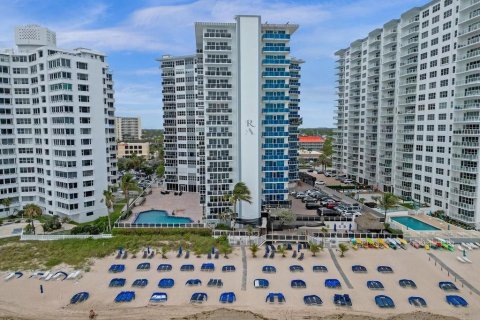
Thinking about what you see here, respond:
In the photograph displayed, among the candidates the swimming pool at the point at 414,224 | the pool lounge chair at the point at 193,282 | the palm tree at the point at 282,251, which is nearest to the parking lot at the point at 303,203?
the swimming pool at the point at 414,224

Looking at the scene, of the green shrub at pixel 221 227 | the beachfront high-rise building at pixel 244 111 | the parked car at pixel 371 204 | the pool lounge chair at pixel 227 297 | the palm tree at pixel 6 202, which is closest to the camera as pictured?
the pool lounge chair at pixel 227 297

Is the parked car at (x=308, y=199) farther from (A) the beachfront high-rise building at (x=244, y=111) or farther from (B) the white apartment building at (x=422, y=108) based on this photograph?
(B) the white apartment building at (x=422, y=108)

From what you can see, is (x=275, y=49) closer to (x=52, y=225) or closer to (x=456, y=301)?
(x=456, y=301)

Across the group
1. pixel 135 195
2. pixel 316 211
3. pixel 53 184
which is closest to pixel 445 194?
pixel 316 211

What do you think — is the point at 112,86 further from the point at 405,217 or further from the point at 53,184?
the point at 405,217

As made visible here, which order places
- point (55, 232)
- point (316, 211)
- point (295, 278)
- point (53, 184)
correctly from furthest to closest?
point (316, 211), point (53, 184), point (55, 232), point (295, 278)

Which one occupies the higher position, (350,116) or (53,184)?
(350,116)

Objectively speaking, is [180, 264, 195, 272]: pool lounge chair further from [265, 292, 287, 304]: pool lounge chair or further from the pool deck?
the pool deck
